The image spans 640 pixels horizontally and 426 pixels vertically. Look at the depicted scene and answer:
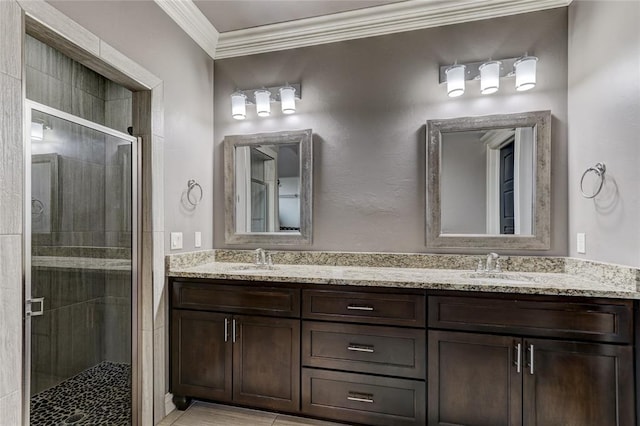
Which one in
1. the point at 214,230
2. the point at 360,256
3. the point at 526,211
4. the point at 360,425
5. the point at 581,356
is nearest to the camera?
the point at 581,356

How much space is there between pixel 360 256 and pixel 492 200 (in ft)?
3.37

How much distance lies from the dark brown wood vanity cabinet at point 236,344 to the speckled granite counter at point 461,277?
3.9 inches

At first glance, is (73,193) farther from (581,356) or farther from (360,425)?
(581,356)

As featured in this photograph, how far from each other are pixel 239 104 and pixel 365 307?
6.27 ft

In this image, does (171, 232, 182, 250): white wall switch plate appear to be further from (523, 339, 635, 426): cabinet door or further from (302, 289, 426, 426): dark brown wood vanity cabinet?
(523, 339, 635, 426): cabinet door

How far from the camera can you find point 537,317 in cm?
174

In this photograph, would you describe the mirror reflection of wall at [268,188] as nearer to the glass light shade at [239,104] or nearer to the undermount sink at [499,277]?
the glass light shade at [239,104]

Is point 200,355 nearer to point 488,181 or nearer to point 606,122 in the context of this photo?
point 488,181

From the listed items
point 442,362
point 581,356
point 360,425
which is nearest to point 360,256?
point 442,362

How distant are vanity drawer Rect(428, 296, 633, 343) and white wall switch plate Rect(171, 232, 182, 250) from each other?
5.71 ft

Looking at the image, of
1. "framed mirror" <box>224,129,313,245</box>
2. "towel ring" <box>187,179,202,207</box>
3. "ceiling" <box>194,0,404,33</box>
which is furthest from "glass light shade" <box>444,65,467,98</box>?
"towel ring" <box>187,179,202,207</box>

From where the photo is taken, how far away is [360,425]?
6.67 feet

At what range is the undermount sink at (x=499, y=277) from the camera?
202 cm

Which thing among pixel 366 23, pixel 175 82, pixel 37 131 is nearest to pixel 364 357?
pixel 37 131
